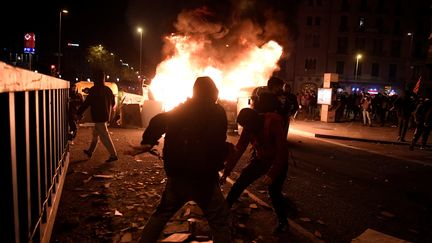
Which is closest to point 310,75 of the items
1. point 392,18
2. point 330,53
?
point 330,53

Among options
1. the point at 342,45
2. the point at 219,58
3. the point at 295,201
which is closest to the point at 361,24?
the point at 342,45

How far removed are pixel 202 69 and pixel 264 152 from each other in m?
18.9

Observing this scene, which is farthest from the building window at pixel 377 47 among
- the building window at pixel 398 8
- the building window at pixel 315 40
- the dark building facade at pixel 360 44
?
the building window at pixel 315 40

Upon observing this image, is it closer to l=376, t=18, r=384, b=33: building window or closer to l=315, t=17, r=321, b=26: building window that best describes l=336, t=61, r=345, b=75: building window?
l=315, t=17, r=321, b=26: building window

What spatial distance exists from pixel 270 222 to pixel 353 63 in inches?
2205

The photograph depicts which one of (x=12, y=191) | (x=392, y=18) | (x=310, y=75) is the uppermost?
(x=392, y=18)

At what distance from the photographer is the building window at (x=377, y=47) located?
57.1 meters

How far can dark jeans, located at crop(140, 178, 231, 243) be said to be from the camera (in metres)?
3.28

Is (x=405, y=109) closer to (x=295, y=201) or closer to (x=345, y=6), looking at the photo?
(x=295, y=201)

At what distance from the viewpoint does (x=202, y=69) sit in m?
23.0

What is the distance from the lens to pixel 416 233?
4.89 metres

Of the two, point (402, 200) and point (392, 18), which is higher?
point (392, 18)

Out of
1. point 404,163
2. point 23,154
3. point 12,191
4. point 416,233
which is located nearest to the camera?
point 12,191

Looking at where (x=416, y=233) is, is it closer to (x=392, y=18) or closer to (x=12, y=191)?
(x=12, y=191)
